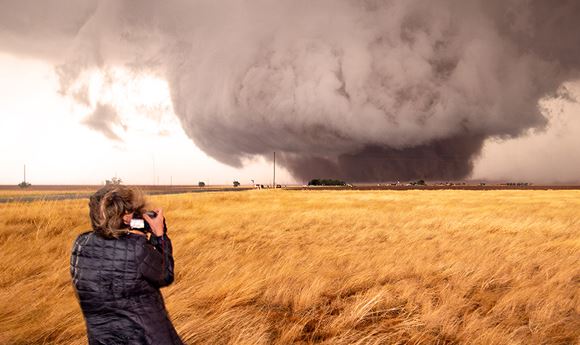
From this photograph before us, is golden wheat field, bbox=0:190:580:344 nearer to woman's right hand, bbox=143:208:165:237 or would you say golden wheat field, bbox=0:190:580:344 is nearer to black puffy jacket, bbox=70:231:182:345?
black puffy jacket, bbox=70:231:182:345

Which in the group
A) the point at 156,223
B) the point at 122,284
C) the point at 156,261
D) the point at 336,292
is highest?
the point at 156,223

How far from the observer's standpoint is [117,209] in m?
1.96

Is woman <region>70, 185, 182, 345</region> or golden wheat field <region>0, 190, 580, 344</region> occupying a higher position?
woman <region>70, 185, 182, 345</region>

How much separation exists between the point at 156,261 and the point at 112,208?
14.6 inches

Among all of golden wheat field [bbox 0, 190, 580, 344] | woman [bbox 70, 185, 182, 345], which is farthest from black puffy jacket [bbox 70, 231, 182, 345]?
golden wheat field [bbox 0, 190, 580, 344]

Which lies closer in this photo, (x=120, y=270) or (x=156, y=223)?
(x=120, y=270)

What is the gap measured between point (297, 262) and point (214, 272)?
4.87ft

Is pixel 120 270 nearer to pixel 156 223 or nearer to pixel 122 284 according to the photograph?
pixel 122 284

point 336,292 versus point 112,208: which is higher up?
point 112,208

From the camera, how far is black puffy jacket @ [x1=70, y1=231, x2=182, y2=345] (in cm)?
198

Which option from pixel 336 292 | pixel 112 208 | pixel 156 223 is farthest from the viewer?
pixel 336 292

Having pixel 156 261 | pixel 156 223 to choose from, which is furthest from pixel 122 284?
pixel 156 223

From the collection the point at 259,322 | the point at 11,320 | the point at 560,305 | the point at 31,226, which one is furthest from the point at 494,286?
the point at 31,226

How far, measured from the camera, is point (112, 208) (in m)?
1.96
